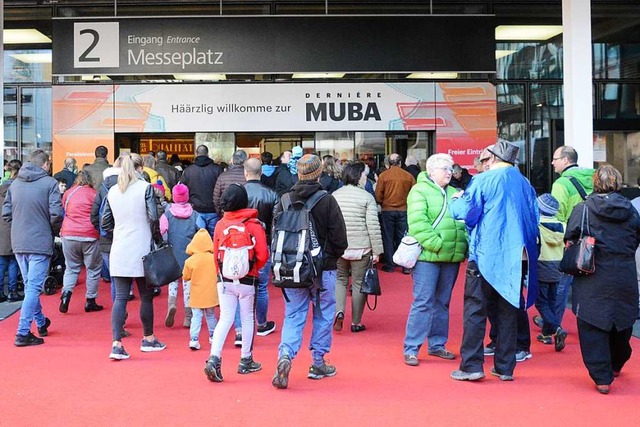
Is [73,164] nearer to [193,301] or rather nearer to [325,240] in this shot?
[193,301]

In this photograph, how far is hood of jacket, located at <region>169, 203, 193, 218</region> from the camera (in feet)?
25.7

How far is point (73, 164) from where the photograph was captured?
451 inches

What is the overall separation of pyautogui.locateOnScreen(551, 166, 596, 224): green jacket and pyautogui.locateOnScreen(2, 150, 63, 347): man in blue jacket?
4.91 metres

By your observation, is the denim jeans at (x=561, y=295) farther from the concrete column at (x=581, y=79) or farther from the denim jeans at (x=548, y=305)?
the concrete column at (x=581, y=79)

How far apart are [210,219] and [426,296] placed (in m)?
4.31

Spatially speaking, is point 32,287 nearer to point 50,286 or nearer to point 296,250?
point 50,286

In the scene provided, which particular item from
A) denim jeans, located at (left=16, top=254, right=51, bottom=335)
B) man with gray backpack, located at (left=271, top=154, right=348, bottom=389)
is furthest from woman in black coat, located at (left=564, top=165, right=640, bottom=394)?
denim jeans, located at (left=16, top=254, right=51, bottom=335)

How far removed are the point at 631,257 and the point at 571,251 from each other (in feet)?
1.66

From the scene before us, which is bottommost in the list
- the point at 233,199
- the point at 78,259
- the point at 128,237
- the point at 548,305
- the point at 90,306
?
the point at 90,306

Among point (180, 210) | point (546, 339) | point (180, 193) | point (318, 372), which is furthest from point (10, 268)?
point (546, 339)

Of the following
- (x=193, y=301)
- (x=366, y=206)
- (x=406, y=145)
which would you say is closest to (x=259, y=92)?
(x=406, y=145)

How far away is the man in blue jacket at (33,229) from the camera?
738 centimetres

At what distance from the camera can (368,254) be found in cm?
796

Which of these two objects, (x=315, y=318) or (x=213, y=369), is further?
(x=315, y=318)
